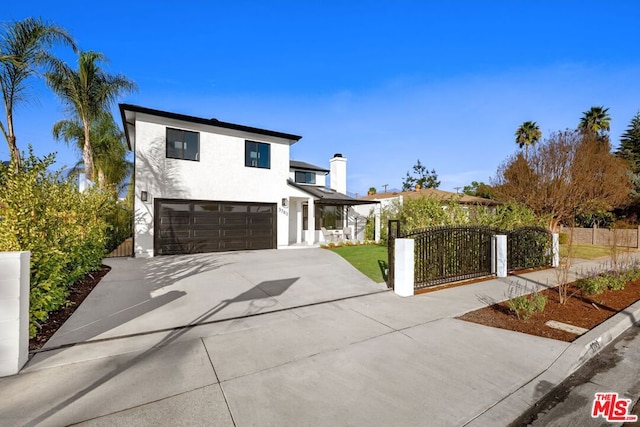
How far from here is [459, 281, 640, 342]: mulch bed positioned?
4.70 metres

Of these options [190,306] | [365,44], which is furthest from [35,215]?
[365,44]

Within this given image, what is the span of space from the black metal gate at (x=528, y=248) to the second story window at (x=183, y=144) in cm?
1262

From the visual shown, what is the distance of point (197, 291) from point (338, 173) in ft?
51.2

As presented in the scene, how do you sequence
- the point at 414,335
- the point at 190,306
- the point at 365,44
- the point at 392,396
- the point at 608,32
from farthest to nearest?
1. the point at 365,44
2. the point at 608,32
3. the point at 190,306
4. the point at 414,335
5. the point at 392,396

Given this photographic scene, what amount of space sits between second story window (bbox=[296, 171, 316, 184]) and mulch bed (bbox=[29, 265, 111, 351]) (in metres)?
13.3

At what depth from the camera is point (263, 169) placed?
14.4 m

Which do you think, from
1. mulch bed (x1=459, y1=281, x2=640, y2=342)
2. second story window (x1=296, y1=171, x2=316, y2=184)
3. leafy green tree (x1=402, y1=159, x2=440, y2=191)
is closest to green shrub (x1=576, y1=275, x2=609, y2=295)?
mulch bed (x1=459, y1=281, x2=640, y2=342)

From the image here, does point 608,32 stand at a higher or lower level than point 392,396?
higher

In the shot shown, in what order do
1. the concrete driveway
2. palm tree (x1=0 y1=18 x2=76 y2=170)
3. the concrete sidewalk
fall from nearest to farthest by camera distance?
the concrete sidewalk, the concrete driveway, palm tree (x1=0 y1=18 x2=76 y2=170)

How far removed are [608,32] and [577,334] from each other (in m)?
12.5

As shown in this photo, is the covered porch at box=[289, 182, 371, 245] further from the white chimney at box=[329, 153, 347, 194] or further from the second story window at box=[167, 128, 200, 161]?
the second story window at box=[167, 128, 200, 161]

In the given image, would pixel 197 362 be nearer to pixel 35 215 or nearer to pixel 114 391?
pixel 114 391

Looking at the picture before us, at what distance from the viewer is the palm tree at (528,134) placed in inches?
1017

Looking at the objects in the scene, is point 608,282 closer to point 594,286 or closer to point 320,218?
point 594,286
